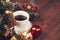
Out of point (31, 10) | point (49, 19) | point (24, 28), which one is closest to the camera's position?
point (24, 28)

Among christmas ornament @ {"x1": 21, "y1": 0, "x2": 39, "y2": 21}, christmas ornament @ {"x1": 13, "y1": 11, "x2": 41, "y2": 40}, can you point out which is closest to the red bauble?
christmas ornament @ {"x1": 13, "y1": 11, "x2": 41, "y2": 40}

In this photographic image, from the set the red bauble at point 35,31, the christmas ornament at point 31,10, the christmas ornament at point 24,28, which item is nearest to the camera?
the christmas ornament at point 24,28

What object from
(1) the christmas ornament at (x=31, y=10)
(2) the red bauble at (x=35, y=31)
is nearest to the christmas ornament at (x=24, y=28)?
(2) the red bauble at (x=35, y=31)

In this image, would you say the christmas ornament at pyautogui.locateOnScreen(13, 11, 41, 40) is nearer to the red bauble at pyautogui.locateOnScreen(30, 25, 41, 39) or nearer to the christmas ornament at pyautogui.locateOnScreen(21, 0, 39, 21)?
the red bauble at pyautogui.locateOnScreen(30, 25, 41, 39)

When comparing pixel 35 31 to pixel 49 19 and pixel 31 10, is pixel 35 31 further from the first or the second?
pixel 49 19

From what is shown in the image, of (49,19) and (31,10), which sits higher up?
(31,10)

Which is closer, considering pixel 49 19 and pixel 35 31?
pixel 35 31

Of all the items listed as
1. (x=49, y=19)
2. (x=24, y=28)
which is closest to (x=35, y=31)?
(x=24, y=28)

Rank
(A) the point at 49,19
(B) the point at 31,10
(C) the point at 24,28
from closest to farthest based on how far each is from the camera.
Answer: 1. (C) the point at 24,28
2. (B) the point at 31,10
3. (A) the point at 49,19

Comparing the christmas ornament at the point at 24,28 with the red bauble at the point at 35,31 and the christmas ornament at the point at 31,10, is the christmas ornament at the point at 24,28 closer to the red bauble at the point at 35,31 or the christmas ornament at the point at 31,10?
the red bauble at the point at 35,31
